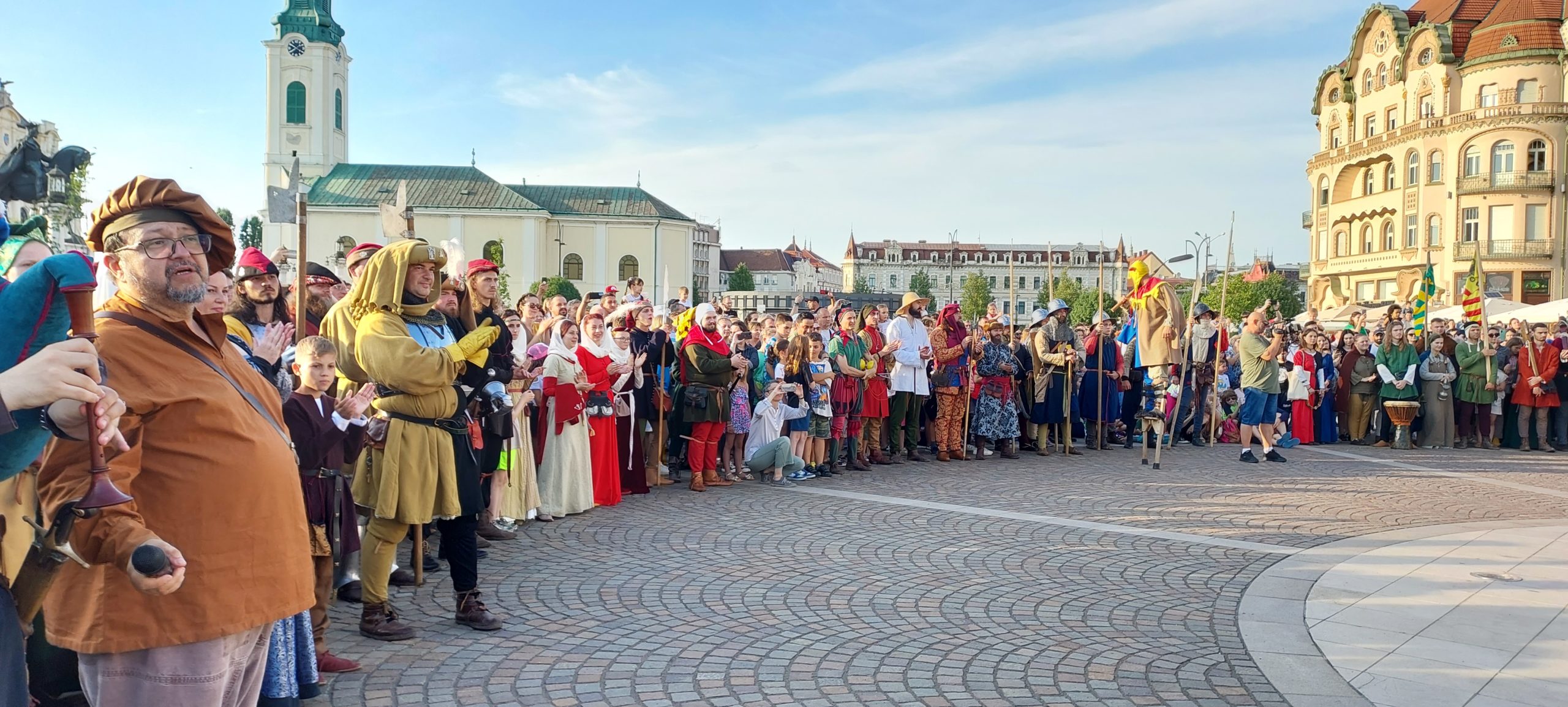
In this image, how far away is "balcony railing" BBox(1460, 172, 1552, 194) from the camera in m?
46.1

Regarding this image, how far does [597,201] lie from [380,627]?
279 feet

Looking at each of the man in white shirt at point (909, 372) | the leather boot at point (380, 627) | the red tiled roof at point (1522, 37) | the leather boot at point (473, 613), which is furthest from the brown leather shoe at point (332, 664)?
the red tiled roof at point (1522, 37)

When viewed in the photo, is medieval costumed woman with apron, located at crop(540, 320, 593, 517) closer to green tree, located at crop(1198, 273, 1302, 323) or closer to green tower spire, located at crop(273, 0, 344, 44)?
green tree, located at crop(1198, 273, 1302, 323)

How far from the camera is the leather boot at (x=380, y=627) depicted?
5.13 m

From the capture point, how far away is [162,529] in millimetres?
2574

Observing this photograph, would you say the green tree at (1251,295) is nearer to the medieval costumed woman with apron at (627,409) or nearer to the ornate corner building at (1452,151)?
the ornate corner building at (1452,151)

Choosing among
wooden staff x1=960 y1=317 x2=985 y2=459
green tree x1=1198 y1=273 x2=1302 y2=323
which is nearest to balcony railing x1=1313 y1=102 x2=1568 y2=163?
green tree x1=1198 y1=273 x2=1302 y2=323

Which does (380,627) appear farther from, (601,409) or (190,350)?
(601,409)

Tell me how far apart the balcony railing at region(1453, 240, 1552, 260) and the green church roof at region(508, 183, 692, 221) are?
57.7 m

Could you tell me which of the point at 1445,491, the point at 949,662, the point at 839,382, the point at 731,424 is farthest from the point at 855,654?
→ the point at 1445,491

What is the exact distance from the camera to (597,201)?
87.8 m

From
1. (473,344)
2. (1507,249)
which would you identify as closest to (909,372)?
(473,344)

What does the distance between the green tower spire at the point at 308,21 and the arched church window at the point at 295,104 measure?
3.53 m

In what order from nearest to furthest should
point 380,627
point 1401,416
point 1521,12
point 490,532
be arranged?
point 380,627 < point 490,532 < point 1401,416 < point 1521,12
